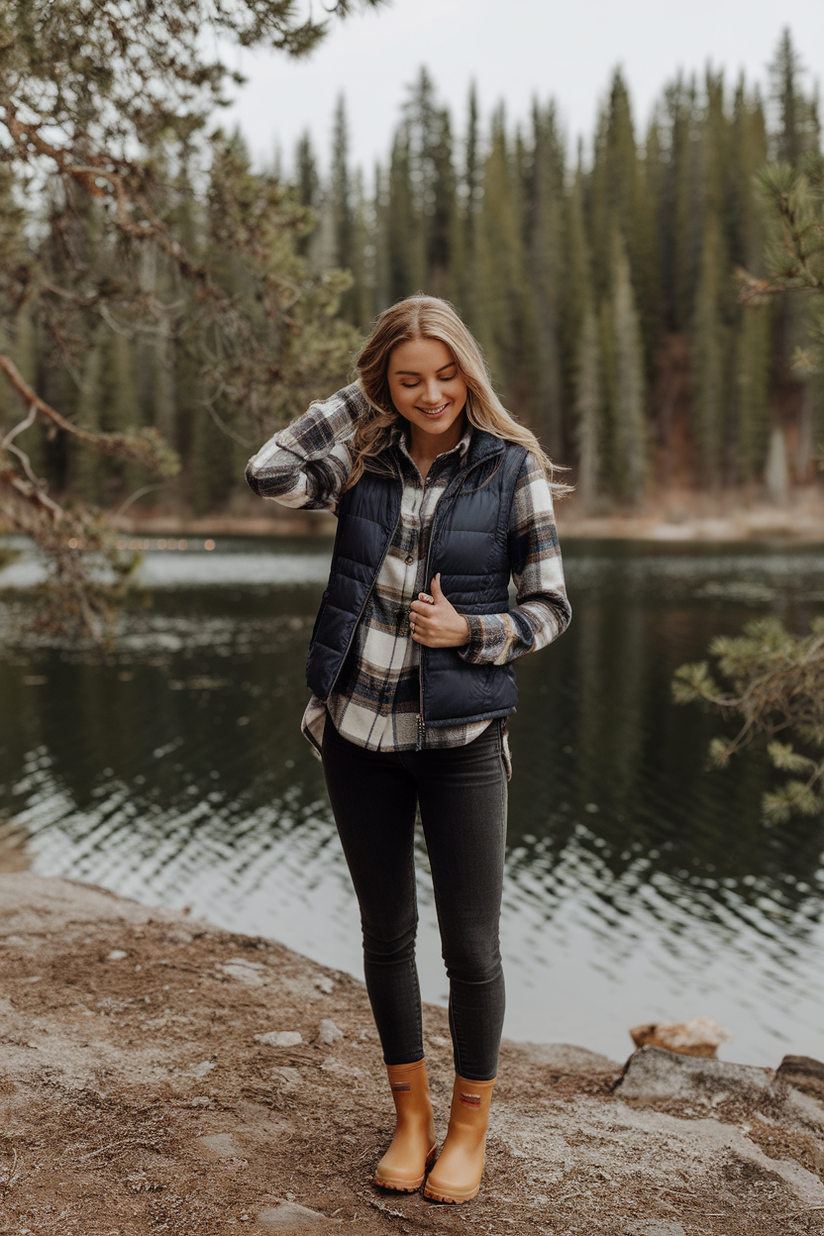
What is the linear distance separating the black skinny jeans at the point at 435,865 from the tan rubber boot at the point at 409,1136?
6 centimetres

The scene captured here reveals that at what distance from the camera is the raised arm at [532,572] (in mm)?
2166

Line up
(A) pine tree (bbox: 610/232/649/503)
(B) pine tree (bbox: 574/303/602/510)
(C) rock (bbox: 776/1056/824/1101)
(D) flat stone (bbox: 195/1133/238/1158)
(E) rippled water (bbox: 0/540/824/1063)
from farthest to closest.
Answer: (B) pine tree (bbox: 574/303/602/510), (A) pine tree (bbox: 610/232/649/503), (E) rippled water (bbox: 0/540/824/1063), (C) rock (bbox: 776/1056/824/1101), (D) flat stone (bbox: 195/1133/238/1158)

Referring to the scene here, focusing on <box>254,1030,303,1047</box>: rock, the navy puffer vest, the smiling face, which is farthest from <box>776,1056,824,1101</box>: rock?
the smiling face

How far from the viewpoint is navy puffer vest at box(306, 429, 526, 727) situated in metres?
2.14

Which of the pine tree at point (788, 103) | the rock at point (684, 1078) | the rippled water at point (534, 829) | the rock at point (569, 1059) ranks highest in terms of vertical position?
the pine tree at point (788, 103)

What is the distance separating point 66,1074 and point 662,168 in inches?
2563

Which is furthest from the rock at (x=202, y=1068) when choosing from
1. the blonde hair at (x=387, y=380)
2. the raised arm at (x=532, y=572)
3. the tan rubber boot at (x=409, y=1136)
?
the blonde hair at (x=387, y=380)

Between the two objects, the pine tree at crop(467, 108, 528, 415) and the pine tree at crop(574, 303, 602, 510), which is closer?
the pine tree at crop(574, 303, 602, 510)

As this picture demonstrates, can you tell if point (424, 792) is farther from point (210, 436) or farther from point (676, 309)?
point (676, 309)

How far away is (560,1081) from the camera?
3.58 metres

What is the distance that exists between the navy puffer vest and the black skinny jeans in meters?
0.11

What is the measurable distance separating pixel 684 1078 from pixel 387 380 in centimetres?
256

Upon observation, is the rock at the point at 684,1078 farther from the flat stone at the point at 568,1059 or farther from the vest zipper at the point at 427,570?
the vest zipper at the point at 427,570

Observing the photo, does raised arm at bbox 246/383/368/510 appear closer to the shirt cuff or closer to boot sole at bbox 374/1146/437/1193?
the shirt cuff
